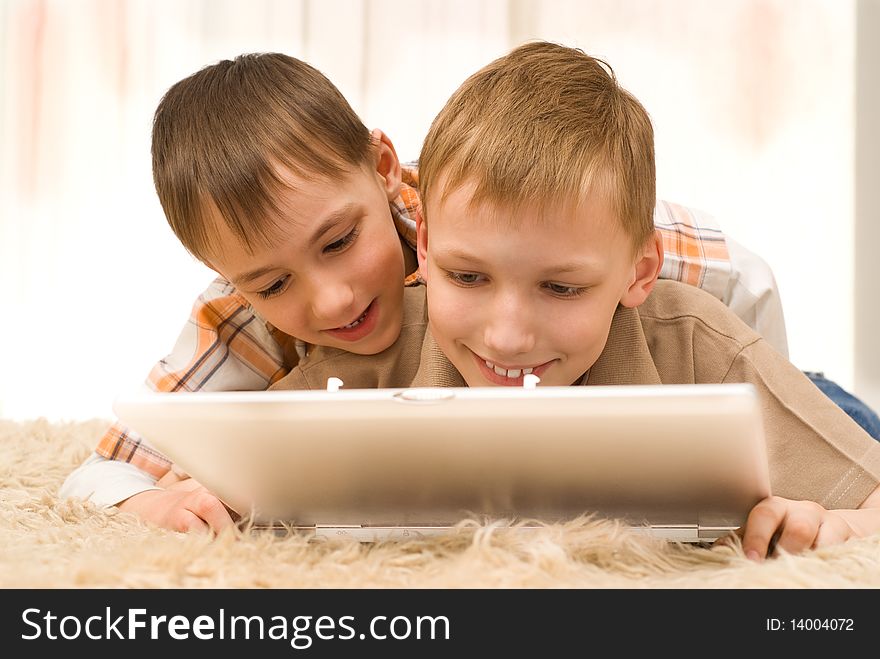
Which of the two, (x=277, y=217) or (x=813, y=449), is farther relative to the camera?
(x=277, y=217)

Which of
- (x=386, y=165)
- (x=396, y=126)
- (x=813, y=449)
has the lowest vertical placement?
(x=813, y=449)

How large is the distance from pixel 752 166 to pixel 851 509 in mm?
2516

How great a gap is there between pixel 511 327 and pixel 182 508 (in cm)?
44

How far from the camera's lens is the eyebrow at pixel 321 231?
47.8 inches

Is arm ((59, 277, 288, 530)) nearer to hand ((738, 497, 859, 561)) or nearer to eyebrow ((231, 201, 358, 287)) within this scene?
eyebrow ((231, 201, 358, 287))

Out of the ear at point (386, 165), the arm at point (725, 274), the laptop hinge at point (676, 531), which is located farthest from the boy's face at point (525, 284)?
the arm at point (725, 274)

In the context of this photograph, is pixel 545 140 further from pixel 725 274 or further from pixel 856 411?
pixel 856 411

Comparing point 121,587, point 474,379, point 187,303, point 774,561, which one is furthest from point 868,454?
point 187,303

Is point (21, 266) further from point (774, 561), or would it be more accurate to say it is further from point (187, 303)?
point (774, 561)

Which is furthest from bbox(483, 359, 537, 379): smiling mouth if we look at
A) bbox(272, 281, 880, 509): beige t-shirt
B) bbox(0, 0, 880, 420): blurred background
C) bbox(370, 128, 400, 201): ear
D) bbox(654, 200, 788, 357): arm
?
bbox(0, 0, 880, 420): blurred background

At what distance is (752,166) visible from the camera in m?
3.33

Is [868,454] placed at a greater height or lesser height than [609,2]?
lesser

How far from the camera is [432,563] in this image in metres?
0.76

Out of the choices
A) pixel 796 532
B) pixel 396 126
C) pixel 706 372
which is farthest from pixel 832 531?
pixel 396 126
